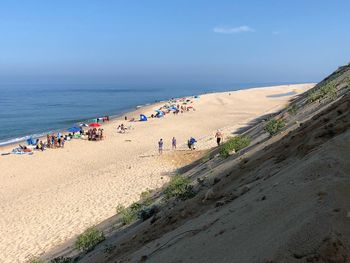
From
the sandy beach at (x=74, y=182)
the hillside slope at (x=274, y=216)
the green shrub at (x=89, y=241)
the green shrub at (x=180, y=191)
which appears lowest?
the sandy beach at (x=74, y=182)

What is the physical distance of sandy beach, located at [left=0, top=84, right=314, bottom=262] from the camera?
1380 cm

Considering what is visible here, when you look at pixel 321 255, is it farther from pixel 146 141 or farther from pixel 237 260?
pixel 146 141

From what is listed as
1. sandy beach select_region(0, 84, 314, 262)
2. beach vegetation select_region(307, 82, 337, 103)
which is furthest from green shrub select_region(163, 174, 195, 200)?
beach vegetation select_region(307, 82, 337, 103)

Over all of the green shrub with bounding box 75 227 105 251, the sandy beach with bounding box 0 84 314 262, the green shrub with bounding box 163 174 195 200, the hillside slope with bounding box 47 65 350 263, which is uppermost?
the hillside slope with bounding box 47 65 350 263

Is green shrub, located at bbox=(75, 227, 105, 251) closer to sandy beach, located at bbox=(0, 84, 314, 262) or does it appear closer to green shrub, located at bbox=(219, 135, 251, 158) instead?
sandy beach, located at bbox=(0, 84, 314, 262)

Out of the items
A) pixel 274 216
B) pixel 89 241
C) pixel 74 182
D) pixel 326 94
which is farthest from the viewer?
pixel 74 182

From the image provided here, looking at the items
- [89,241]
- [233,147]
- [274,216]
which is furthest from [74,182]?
[274,216]

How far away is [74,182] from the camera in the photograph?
21.1 metres

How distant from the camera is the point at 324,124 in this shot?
7566 mm

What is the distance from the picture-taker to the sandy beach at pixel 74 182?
1380 cm

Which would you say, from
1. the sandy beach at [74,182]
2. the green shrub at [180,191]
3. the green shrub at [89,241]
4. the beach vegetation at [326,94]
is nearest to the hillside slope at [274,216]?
the green shrub at [180,191]

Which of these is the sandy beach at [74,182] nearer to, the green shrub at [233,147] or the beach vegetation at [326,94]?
the green shrub at [233,147]

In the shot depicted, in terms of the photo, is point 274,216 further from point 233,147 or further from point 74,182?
point 74,182

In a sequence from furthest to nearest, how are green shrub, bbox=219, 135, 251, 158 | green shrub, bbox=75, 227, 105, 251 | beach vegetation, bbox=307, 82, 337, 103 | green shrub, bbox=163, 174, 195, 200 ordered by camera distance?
beach vegetation, bbox=307, 82, 337, 103 → green shrub, bbox=219, 135, 251, 158 → green shrub, bbox=75, 227, 105, 251 → green shrub, bbox=163, 174, 195, 200
